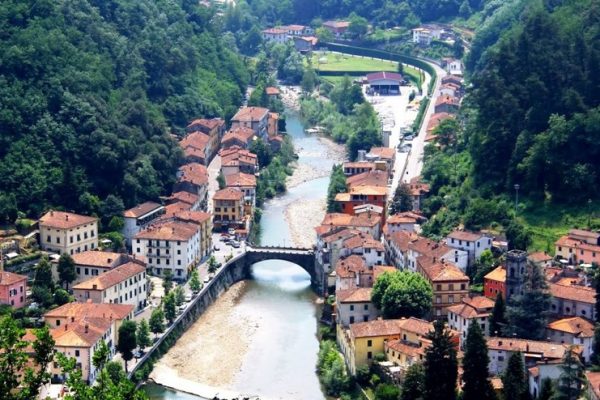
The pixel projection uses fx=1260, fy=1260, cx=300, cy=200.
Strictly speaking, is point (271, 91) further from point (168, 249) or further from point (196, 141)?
point (168, 249)

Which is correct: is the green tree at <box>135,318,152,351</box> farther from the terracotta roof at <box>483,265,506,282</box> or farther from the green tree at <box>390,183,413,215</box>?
the green tree at <box>390,183,413,215</box>

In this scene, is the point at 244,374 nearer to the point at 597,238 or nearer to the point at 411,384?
the point at 411,384

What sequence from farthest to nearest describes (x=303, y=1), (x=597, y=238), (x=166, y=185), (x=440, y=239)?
(x=303, y=1) < (x=166, y=185) < (x=440, y=239) < (x=597, y=238)

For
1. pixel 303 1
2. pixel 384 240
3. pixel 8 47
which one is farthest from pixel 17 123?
pixel 303 1

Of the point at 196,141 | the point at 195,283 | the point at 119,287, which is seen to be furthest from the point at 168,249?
the point at 196,141

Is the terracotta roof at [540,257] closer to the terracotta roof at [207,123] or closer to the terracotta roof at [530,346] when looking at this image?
the terracotta roof at [530,346]

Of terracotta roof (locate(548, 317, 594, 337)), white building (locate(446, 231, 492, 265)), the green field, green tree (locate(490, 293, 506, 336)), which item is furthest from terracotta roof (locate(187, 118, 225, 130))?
terracotta roof (locate(548, 317, 594, 337))
